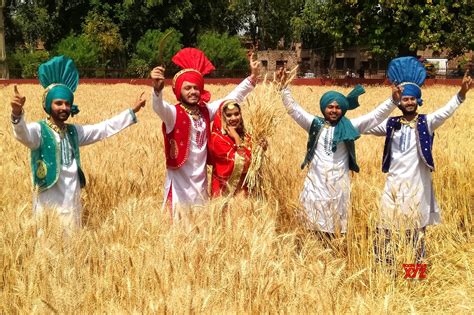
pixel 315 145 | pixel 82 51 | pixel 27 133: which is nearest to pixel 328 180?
pixel 315 145

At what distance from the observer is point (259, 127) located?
4004mm

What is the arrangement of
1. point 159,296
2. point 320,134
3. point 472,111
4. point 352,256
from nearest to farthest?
point 159,296, point 352,256, point 320,134, point 472,111

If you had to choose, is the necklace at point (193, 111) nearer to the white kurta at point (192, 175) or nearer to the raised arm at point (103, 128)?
the white kurta at point (192, 175)

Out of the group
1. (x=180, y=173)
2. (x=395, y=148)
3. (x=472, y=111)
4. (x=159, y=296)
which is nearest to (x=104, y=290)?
(x=159, y=296)

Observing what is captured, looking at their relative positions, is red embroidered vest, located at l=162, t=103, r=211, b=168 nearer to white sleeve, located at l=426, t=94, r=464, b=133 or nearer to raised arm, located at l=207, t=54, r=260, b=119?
raised arm, located at l=207, t=54, r=260, b=119

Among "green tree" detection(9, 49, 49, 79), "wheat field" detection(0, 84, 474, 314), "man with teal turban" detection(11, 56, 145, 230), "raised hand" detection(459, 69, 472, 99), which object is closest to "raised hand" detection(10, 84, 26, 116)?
"man with teal turban" detection(11, 56, 145, 230)

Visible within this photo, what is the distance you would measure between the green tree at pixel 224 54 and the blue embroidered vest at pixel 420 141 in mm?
31986

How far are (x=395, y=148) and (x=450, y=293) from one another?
3.66 ft

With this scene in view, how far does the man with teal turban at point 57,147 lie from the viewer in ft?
11.5

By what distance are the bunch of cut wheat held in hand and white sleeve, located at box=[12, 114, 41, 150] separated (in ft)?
4.86

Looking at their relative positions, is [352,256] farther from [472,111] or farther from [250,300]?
[472,111]

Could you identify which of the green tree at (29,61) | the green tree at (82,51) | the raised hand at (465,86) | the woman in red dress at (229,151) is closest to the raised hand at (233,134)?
the woman in red dress at (229,151)

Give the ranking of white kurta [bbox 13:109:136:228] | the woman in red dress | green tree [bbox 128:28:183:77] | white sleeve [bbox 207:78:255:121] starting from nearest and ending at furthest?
white kurta [bbox 13:109:136:228], the woman in red dress, white sleeve [bbox 207:78:255:121], green tree [bbox 128:28:183:77]

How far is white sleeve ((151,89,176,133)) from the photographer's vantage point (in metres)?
3.68
